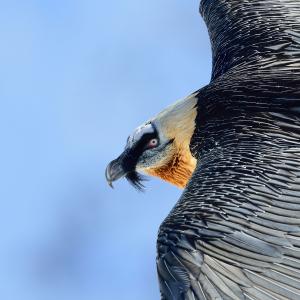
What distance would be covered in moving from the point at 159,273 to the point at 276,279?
73 cm

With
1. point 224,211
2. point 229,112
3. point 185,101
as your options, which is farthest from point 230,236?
point 185,101

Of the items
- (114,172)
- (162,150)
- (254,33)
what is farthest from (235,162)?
(254,33)

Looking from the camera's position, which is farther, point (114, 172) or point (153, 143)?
point (114, 172)

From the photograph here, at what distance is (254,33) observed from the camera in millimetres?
13500

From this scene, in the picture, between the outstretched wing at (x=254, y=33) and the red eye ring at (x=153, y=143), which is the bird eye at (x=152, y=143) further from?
the outstretched wing at (x=254, y=33)

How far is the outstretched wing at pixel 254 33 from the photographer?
13008 mm

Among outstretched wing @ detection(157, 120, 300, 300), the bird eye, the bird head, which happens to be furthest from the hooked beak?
outstretched wing @ detection(157, 120, 300, 300)

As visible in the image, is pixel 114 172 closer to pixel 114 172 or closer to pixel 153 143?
pixel 114 172

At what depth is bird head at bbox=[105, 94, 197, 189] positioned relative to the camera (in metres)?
12.9

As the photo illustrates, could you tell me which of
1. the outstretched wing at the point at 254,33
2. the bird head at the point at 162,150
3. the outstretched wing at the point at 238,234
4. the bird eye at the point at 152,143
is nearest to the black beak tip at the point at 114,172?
the bird head at the point at 162,150

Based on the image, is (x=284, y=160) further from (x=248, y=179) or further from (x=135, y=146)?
(x=135, y=146)

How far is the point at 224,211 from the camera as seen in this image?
431 inches

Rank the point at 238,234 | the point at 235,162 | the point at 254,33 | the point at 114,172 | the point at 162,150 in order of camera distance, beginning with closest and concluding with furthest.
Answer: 1. the point at 238,234
2. the point at 235,162
3. the point at 162,150
4. the point at 114,172
5. the point at 254,33

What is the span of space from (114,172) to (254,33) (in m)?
1.43
